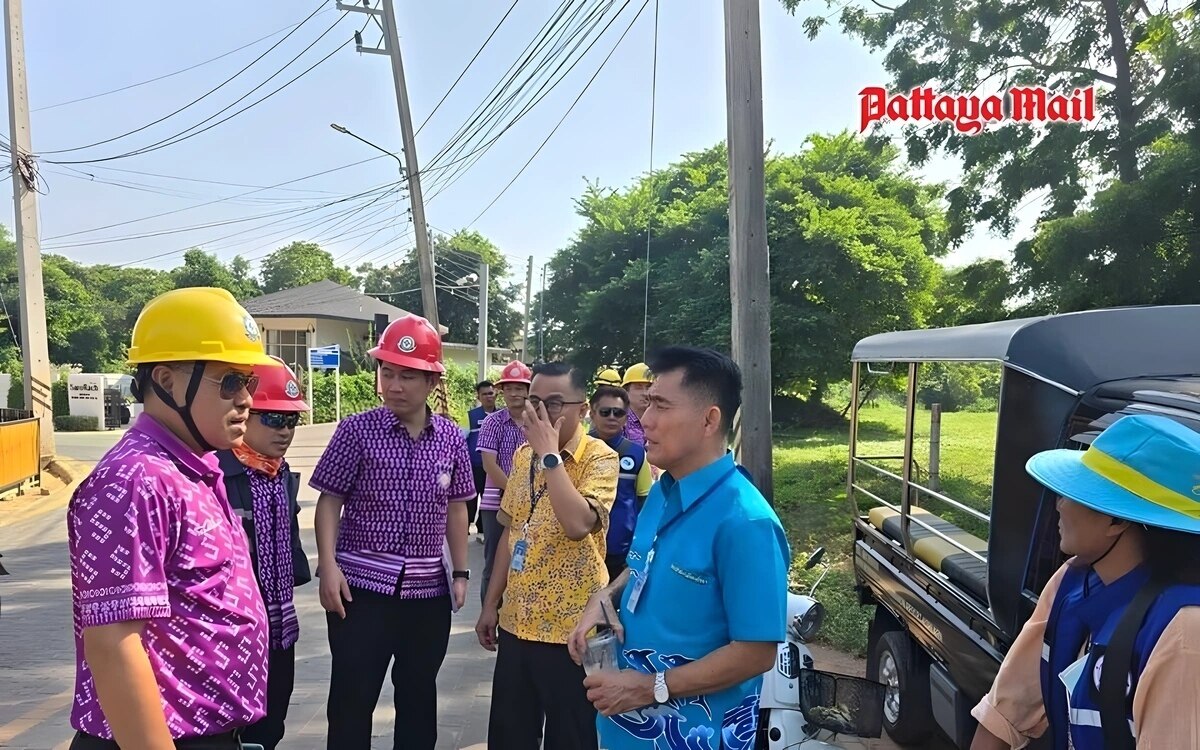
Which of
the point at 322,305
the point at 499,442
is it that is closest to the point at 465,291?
the point at 322,305

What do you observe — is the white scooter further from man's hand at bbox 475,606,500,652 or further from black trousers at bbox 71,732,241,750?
black trousers at bbox 71,732,241,750

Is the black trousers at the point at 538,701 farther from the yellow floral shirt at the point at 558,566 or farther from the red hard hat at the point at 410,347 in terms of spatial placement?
the red hard hat at the point at 410,347

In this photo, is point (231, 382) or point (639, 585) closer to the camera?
point (231, 382)

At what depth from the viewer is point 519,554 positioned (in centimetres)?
273

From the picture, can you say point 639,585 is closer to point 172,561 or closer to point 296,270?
point 172,561

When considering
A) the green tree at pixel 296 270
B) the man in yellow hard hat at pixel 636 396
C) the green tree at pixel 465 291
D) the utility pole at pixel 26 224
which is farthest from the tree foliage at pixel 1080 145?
the green tree at pixel 296 270

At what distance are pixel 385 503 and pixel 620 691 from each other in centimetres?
132

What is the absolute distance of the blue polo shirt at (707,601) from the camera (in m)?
1.68

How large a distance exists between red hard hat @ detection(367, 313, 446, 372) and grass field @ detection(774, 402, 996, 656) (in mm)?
2386

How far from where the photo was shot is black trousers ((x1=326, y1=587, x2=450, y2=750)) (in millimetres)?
2637

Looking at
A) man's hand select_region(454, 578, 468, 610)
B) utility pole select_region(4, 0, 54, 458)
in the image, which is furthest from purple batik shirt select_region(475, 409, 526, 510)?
utility pole select_region(4, 0, 54, 458)

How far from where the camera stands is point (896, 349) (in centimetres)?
395

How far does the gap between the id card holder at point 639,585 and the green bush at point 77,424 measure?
28.3 meters

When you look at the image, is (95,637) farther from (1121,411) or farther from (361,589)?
(1121,411)
